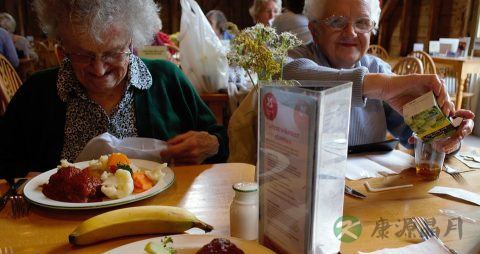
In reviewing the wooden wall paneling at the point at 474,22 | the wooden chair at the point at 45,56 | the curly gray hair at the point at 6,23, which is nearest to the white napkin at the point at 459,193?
the wooden wall paneling at the point at 474,22

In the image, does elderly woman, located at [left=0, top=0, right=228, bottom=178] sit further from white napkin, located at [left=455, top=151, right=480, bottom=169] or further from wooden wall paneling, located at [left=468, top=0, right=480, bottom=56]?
wooden wall paneling, located at [left=468, top=0, right=480, bottom=56]

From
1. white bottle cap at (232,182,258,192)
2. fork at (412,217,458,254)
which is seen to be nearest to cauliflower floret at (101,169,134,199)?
white bottle cap at (232,182,258,192)

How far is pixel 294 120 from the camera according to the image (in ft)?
1.66

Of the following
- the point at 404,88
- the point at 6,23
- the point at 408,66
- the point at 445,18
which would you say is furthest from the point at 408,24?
the point at 6,23

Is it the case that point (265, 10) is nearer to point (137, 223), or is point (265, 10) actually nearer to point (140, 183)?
point (140, 183)

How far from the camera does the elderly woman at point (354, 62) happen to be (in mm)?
1074

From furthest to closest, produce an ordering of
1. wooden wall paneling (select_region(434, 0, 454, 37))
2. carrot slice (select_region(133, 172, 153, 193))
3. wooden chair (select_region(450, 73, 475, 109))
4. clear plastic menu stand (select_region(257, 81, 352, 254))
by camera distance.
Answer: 1. wooden wall paneling (select_region(434, 0, 454, 37))
2. wooden chair (select_region(450, 73, 475, 109))
3. carrot slice (select_region(133, 172, 153, 193))
4. clear plastic menu stand (select_region(257, 81, 352, 254))

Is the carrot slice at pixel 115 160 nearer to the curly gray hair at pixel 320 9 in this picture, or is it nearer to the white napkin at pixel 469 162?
the curly gray hair at pixel 320 9

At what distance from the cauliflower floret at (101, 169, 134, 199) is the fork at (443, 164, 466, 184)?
88cm

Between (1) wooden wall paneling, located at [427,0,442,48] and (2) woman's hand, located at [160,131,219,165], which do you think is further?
(1) wooden wall paneling, located at [427,0,442,48]

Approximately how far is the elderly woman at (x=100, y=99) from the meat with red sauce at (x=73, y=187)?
13.6 inches

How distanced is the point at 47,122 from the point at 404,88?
1.24m

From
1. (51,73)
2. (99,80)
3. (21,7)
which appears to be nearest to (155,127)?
(99,80)

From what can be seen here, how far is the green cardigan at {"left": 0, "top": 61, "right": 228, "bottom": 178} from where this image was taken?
1.44m
